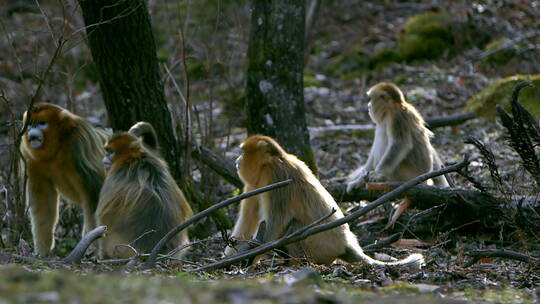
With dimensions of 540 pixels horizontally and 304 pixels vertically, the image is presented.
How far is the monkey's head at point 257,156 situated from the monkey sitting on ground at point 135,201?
79 cm

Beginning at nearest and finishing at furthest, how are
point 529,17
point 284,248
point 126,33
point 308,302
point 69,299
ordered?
point 69,299 → point 308,302 → point 284,248 → point 126,33 → point 529,17

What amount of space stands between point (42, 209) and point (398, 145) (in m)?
3.87

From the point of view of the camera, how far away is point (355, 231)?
7074mm

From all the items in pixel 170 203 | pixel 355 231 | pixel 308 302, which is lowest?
pixel 355 231

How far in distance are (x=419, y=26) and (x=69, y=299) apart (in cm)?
1408

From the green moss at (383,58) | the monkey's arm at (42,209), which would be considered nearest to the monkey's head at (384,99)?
the monkey's arm at (42,209)

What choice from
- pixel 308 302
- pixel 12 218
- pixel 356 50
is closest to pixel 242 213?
pixel 12 218

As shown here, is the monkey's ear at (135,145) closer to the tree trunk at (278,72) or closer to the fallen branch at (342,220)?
the tree trunk at (278,72)

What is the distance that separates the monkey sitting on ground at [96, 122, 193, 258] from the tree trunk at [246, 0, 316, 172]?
4.96 feet

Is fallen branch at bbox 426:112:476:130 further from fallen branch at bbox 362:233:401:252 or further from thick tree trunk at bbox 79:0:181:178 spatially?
fallen branch at bbox 362:233:401:252

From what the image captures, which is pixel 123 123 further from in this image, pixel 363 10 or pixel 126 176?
pixel 363 10

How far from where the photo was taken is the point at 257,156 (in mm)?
5918

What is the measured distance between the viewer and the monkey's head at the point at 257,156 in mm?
5883

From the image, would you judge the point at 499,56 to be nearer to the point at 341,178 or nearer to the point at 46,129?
the point at 341,178
